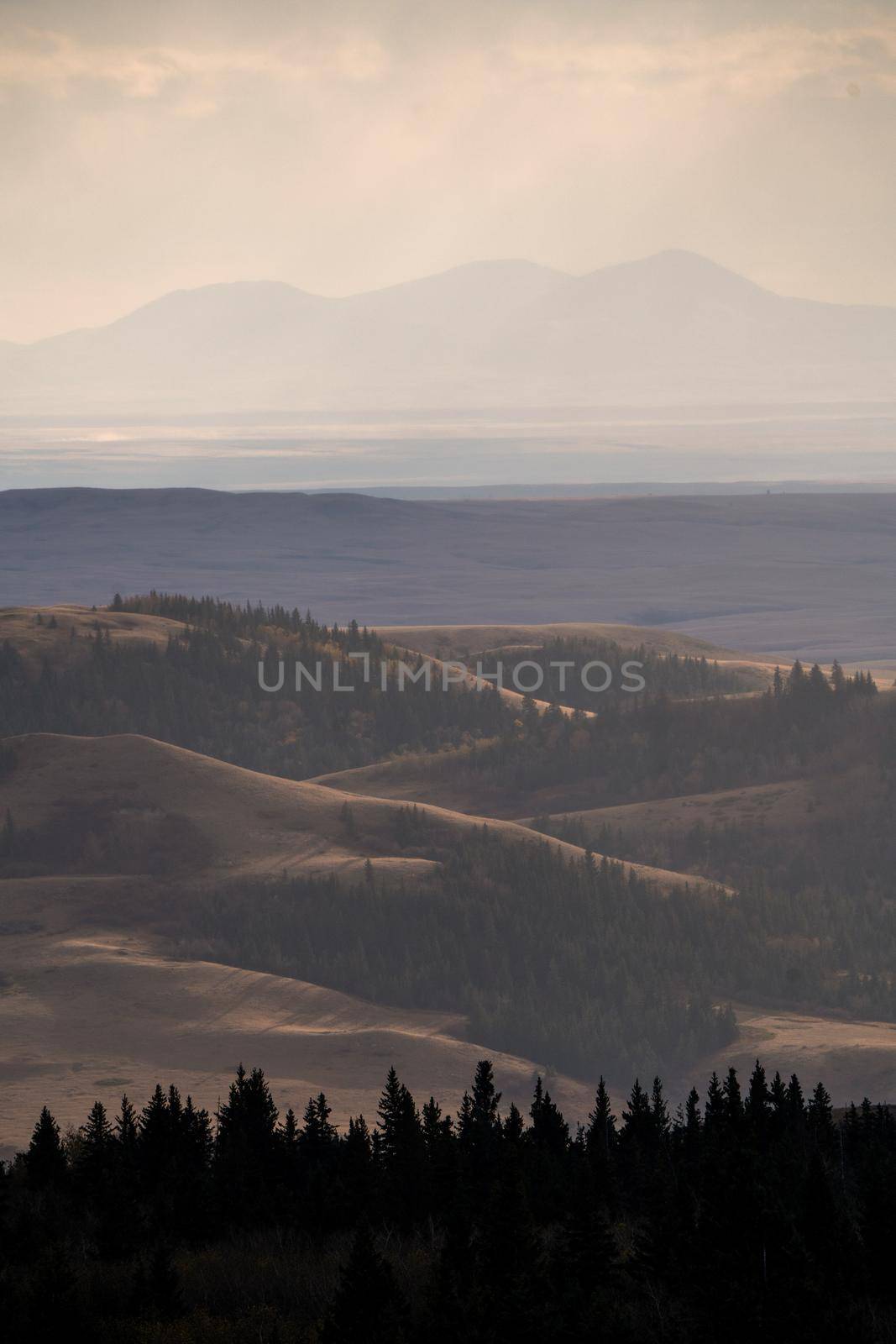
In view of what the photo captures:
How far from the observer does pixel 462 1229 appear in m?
32.6

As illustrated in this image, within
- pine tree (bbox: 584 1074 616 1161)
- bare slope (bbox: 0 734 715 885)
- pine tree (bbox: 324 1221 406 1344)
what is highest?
pine tree (bbox: 324 1221 406 1344)

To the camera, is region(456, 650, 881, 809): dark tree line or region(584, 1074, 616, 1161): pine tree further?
region(456, 650, 881, 809): dark tree line

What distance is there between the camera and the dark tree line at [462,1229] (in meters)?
30.1

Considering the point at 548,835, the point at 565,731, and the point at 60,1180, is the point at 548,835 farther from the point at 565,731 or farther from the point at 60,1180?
the point at 60,1180

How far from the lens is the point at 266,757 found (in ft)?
589

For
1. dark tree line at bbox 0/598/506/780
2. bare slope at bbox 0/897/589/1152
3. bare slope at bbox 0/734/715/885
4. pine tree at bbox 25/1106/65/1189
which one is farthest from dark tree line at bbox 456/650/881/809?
pine tree at bbox 25/1106/65/1189

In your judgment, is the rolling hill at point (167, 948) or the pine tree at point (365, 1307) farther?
the rolling hill at point (167, 948)

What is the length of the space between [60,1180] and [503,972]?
67580 mm

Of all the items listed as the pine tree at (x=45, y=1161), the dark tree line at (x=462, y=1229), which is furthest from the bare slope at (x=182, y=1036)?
the dark tree line at (x=462, y=1229)

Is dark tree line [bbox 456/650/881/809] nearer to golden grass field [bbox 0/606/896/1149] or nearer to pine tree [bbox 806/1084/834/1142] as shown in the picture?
golden grass field [bbox 0/606/896/1149]

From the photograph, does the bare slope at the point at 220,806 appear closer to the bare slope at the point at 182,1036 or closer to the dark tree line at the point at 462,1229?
the bare slope at the point at 182,1036

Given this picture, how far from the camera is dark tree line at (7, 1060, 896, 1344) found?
3011cm

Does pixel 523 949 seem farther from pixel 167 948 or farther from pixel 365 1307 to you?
pixel 365 1307

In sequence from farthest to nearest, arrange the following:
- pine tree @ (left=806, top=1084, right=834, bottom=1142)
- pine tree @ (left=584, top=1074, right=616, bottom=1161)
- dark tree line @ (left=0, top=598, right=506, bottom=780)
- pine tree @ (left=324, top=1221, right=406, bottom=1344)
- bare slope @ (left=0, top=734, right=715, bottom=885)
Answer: dark tree line @ (left=0, top=598, right=506, bottom=780), bare slope @ (left=0, top=734, right=715, bottom=885), pine tree @ (left=806, top=1084, right=834, bottom=1142), pine tree @ (left=584, top=1074, right=616, bottom=1161), pine tree @ (left=324, top=1221, right=406, bottom=1344)
